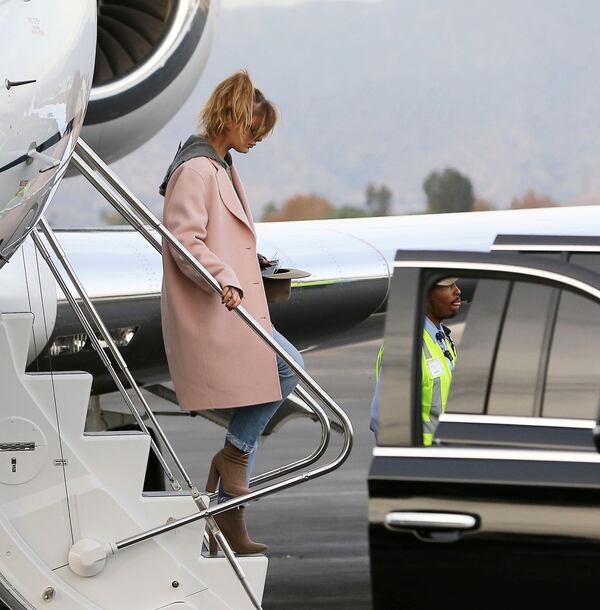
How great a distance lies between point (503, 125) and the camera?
155 meters

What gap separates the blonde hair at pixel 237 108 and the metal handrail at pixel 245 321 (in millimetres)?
442

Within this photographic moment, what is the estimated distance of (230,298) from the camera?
5.26m

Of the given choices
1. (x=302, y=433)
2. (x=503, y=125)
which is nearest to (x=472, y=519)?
(x=302, y=433)

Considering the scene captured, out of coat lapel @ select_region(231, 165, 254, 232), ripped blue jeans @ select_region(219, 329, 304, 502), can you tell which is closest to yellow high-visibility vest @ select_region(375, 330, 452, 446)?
ripped blue jeans @ select_region(219, 329, 304, 502)

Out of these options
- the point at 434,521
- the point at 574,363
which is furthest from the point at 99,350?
the point at 574,363

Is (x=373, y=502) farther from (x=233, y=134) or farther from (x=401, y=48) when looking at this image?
(x=401, y=48)

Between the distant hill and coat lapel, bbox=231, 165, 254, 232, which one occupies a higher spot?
coat lapel, bbox=231, 165, 254, 232

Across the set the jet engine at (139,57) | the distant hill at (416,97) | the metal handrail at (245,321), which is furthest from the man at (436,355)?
the distant hill at (416,97)

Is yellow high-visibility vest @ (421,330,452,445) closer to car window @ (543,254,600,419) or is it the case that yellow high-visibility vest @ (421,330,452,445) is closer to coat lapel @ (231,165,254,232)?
car window @ (543,254,600,419)

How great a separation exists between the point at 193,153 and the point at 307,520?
3917 mm

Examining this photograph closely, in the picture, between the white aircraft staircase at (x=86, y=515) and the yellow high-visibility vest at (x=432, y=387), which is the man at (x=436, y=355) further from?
the white aircraft staircase at (x=86, y=515)

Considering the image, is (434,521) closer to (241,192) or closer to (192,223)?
(192,223)

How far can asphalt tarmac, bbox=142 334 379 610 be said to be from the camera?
7043 millimetres

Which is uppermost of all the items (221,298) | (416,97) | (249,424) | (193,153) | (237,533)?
(193,153)
